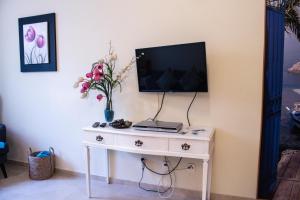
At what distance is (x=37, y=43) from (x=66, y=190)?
5.88 feet

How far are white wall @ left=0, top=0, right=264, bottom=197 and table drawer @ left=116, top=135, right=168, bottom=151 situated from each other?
449mm

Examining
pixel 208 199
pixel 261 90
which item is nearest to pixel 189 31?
pixel 261 90

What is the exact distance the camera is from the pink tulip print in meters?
2.94

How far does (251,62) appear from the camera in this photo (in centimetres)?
217

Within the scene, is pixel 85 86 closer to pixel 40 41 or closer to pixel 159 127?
pixel 159 127

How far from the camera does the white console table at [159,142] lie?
198 centimetres

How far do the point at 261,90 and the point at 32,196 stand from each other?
2479mm

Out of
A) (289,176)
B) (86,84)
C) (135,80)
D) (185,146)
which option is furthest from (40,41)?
(289,176)

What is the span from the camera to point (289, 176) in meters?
2.71

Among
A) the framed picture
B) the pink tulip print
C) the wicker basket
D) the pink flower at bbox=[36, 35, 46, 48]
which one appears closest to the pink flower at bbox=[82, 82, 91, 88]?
the framed picture

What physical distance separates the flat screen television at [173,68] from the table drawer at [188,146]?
498 mm

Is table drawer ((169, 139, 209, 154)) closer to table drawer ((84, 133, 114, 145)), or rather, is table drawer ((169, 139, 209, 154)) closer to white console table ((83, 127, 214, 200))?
white console table ((83, 127, 214, 200))

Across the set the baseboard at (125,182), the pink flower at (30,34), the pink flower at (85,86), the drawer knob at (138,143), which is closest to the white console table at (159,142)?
the drawer knob at (138,143)

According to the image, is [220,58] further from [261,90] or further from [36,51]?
[36,51]
